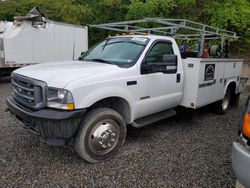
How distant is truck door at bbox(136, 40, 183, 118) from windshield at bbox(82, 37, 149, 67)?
0.19 m

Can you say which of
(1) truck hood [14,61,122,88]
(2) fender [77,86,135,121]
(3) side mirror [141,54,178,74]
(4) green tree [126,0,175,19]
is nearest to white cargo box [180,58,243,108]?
(3) side mirror [141,54,178,74]

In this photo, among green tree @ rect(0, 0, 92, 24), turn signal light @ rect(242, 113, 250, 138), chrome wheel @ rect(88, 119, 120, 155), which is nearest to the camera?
turn signal light @ rect(242, 113, 250, 138)

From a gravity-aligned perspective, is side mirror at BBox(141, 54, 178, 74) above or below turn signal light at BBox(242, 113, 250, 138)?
above

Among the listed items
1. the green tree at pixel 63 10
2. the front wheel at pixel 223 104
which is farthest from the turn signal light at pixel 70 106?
the green tree at pixel 63 10

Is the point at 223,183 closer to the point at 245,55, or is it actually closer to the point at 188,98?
the point at 188,98

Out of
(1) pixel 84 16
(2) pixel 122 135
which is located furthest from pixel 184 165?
(1) pixel 84 16

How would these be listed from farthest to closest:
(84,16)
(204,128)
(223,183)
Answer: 1. (84,16)
2. (204,128)
3. (223,183)

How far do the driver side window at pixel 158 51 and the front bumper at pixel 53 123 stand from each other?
1.66 meters

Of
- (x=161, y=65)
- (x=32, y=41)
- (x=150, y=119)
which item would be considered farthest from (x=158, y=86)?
(x=32, y=41)

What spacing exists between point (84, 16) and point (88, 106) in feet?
55.6

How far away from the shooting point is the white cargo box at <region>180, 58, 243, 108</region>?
4.79 m

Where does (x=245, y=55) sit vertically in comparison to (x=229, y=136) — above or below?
above

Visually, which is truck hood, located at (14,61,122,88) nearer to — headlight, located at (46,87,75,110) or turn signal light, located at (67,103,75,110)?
headlight, located at (46,87,75,110)

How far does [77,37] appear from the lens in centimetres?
1214
